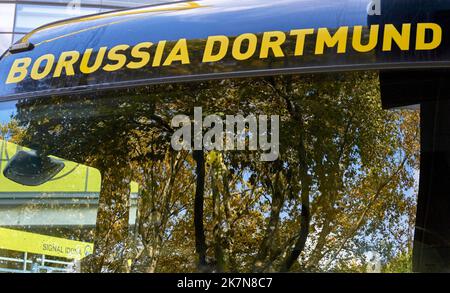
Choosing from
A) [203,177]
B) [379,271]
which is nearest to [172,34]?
[203,177]

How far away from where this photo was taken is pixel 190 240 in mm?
2693

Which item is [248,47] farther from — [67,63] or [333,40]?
[67,63]

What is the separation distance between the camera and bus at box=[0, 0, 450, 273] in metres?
2.58

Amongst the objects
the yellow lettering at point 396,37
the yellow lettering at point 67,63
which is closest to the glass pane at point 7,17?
the yellow lettering at point 67,63

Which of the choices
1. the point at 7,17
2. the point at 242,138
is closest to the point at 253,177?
the point at 242,138

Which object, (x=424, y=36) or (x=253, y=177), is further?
(x=253, y=177)

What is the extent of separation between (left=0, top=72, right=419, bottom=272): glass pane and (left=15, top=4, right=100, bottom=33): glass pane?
16.8 feet

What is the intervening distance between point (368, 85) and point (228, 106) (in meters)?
0.68

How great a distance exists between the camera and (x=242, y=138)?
108 inches

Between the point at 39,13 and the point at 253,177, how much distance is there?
284 inches

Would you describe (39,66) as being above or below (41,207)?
above

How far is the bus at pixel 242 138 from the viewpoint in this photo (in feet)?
8.46
